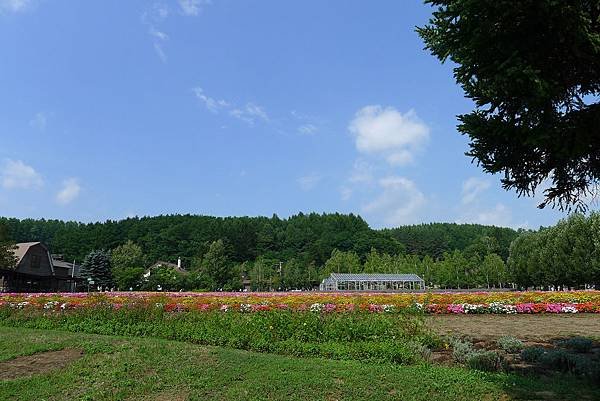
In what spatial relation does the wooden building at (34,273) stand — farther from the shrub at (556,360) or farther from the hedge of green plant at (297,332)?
the shrub at (556,360)

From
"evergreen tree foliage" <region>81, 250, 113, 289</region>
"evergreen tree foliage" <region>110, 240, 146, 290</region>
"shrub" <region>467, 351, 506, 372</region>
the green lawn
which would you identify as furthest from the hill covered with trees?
"shrub" <region>467, 351, 506, 372</region>

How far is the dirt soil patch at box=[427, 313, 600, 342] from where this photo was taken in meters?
12.6

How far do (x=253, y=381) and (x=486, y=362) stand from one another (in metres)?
4.07

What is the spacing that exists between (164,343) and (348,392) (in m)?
4.72

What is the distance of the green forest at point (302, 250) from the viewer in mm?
48031

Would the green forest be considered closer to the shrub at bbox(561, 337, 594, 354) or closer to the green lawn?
the shrub at bbox(561, 337, 594, 354)

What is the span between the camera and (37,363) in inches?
354

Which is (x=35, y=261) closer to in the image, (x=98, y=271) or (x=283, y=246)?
(x=98, y=271)

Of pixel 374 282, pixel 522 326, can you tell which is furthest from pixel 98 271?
pixel 522 326

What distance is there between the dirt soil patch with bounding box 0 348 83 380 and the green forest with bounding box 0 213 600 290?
43316 millimetres

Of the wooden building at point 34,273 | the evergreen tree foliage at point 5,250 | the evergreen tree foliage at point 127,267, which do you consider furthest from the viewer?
the evergreen tree foliage at point 127,267

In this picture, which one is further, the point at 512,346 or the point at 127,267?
the point at 127,267

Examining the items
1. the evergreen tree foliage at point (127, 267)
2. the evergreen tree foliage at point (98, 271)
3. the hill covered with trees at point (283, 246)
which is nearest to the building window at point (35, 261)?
the evergreen tree foliage at point (98, 271)

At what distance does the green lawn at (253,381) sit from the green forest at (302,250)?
Result: 4067 cm
